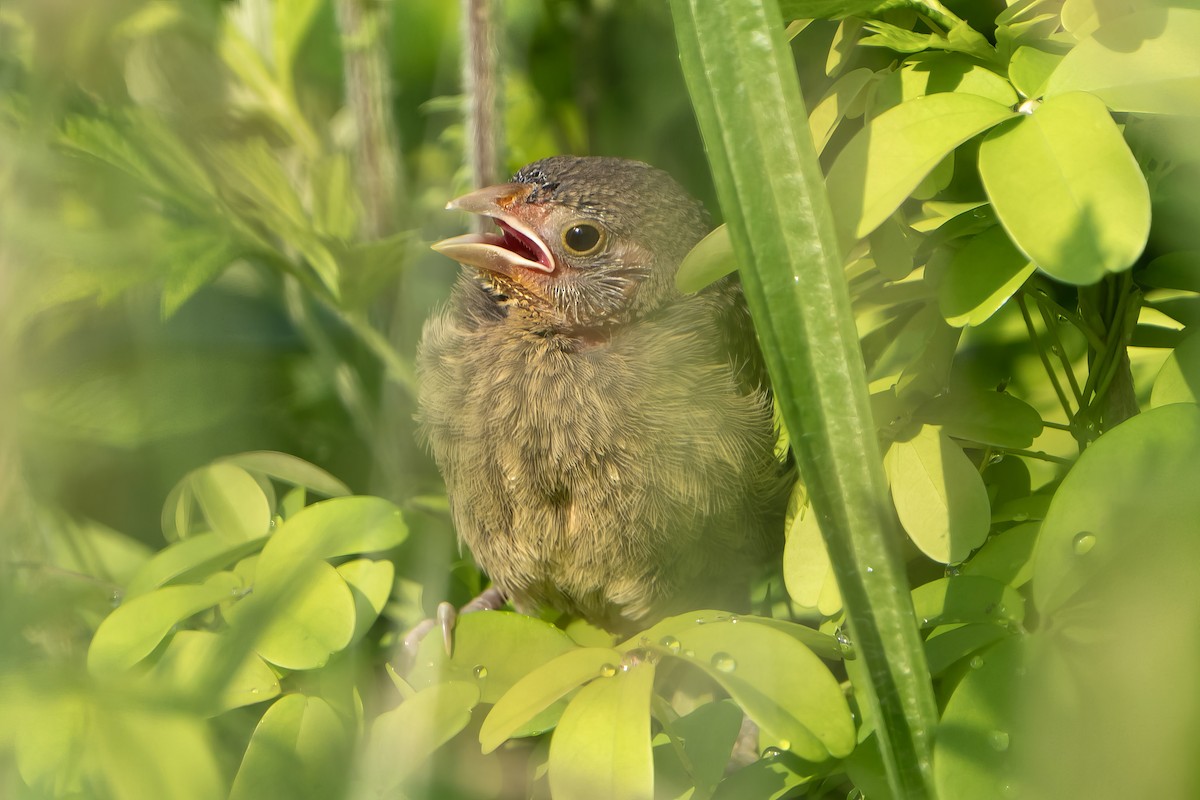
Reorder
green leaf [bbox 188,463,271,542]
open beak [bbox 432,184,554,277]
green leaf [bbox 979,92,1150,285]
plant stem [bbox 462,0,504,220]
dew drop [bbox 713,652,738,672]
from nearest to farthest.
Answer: green leaf [bbox 979,92,1150,285] < dew drop [bbox 713,652,738,672] < green leaf [bbox 188,463,271,542] < open beak [bbox 432,184,554,277] < plant stem [bbox 462,0,504,220]

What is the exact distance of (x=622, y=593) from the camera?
60.6 inches

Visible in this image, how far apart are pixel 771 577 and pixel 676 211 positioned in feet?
1.97

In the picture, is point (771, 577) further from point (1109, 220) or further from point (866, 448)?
point (1109, 220)

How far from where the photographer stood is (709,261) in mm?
980

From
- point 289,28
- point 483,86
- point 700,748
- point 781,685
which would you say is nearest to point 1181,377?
point 781,685

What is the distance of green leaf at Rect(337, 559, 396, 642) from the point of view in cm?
122

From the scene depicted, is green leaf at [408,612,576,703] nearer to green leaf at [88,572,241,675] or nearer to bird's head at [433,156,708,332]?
green leaf at [88,572,241,675]

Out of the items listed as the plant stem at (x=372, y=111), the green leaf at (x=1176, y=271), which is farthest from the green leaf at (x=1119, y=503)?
the plant stem at (x=372, y=111)

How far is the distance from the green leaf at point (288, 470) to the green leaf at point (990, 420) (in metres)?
0.75

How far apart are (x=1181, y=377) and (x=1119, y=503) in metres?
0.19

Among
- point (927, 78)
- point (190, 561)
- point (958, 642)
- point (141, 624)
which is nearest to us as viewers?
point (958, 642)

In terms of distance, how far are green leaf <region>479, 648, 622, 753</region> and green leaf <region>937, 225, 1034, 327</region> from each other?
0.47 meters

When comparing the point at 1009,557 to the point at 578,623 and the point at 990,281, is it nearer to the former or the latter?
the point at 990,281

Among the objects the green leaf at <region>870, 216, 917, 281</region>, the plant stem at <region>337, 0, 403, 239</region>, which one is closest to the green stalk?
the green leaf at <region>870, 216, 917, 281</region>
